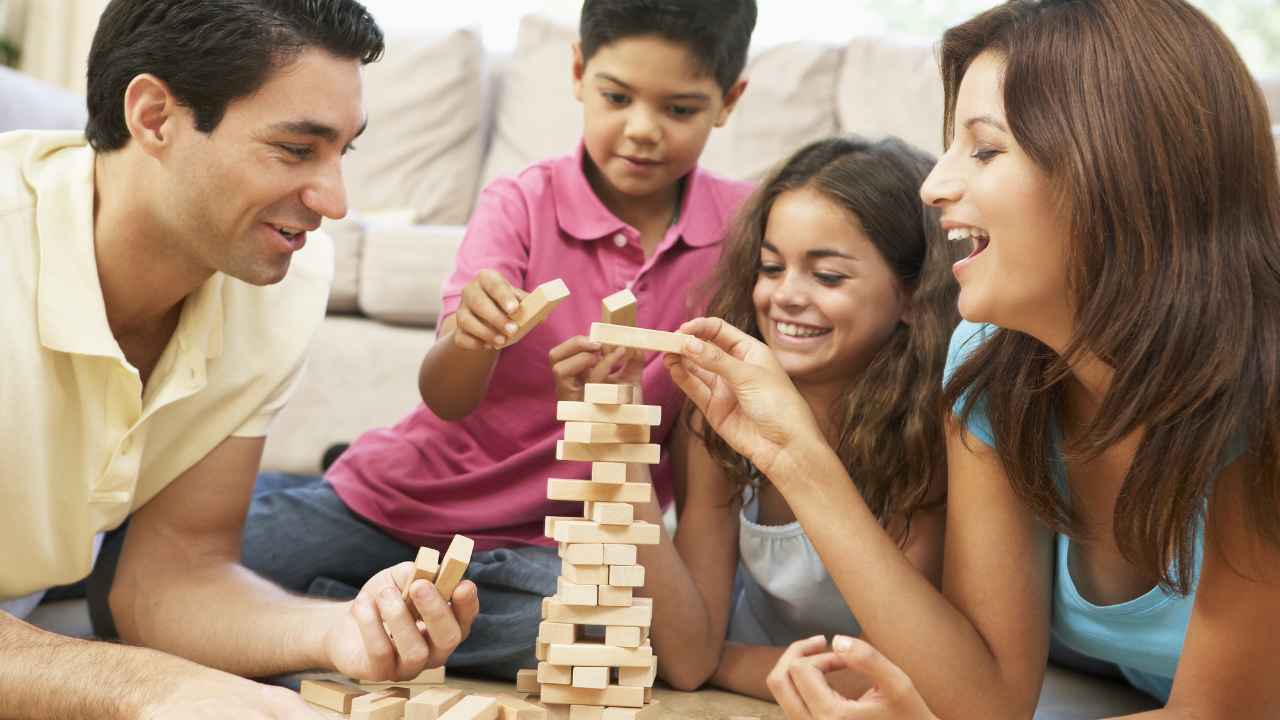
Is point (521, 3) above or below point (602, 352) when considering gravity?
above

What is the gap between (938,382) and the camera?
6.74 ft

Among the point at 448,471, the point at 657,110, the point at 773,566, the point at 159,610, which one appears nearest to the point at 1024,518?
the point at 773,566

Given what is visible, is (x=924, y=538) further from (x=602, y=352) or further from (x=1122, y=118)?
(x=1122, y=118)

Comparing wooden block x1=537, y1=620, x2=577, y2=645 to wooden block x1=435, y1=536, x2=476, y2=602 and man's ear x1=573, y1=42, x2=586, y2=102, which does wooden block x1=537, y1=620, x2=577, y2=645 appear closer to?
wooden block x1=435, y1=536, x2=476, y2=602

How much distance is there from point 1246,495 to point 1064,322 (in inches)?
11.8

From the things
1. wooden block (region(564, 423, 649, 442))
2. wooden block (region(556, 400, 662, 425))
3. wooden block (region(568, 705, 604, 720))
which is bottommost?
wooden block (region(568, 705, 604, 720))

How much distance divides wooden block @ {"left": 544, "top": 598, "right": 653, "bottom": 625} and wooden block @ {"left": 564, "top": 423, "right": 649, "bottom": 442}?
230 mm

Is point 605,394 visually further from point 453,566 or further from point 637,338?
point 453,566

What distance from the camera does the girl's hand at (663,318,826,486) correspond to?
170 cm

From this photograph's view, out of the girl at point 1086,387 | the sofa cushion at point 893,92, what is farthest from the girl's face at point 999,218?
the sofa cushion at point 893,92

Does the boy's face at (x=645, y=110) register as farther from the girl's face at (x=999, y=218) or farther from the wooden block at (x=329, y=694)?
the wooden block at (x=329, y=694)

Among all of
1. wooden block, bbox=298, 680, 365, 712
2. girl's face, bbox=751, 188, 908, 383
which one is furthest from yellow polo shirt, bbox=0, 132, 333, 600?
girl's face, bbox=751, 188, 908, 383

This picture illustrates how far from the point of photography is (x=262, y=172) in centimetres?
185

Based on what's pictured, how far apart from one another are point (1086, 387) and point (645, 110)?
2.96 ft
